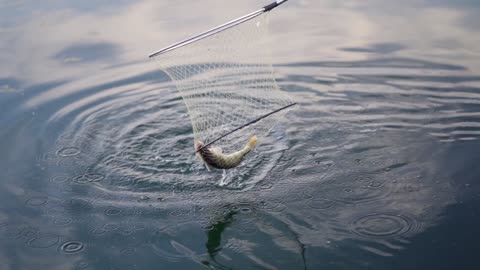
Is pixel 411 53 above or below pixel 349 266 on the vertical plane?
above

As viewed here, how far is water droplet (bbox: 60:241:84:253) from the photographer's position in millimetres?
5916

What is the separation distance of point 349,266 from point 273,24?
26.3 ft

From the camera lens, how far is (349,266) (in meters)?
5.44

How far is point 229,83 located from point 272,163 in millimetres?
2781

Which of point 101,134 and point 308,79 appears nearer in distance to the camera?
point 101,134

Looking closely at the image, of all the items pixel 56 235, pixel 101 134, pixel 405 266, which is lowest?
pixel 405 266

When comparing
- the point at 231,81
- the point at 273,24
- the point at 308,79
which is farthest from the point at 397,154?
the point at 273,24

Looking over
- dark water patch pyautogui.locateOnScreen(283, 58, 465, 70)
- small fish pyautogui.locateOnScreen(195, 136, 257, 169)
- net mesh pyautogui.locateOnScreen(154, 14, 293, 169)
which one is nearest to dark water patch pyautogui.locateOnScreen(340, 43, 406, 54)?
dark water patch pyautogui.locateOnScreen(283, 58, 465, 70)

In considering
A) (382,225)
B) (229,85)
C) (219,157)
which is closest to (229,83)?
(229,85)

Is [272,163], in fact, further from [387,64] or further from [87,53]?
[87,53]

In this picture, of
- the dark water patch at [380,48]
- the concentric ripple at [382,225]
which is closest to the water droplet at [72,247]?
the concentric ripple at [382,225]

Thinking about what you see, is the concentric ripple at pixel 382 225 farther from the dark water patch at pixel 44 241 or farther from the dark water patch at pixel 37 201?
the dark water patch at pixel 37 201

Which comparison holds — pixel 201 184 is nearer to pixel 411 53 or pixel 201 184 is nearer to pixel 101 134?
pixel 101 134

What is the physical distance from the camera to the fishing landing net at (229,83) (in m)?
6.07
